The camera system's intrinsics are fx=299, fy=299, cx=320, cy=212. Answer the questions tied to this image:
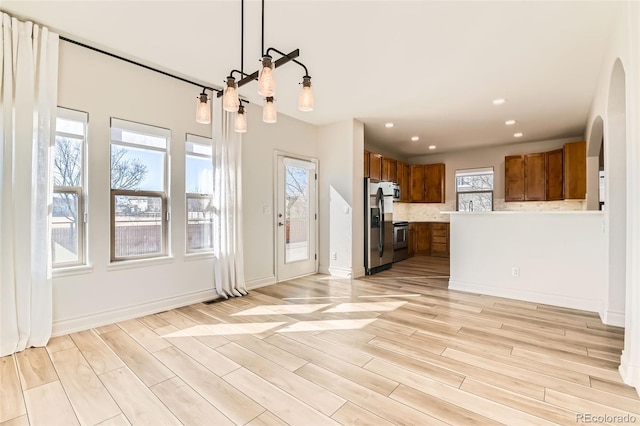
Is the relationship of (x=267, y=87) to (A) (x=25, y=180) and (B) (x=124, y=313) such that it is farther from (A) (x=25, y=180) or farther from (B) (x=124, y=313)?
(B) (x=124, y=313)

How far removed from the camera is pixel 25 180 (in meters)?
2.46

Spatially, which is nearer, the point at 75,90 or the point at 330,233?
the point at 75,90

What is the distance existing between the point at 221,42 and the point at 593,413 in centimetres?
380

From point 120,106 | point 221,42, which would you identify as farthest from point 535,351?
point 120,106

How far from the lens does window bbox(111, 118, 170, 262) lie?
311 cm

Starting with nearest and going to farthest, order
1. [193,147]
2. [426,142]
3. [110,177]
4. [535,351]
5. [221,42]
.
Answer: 1. [535,351]
2. [221,42]
3. [110,177]
4. [193,147]
5. [426,142]

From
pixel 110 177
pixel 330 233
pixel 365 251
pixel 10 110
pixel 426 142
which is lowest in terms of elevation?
pixel 365 251

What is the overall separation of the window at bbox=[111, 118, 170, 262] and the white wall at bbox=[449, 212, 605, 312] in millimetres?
3966

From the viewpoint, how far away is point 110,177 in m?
3.04

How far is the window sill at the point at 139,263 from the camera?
3.04 meters

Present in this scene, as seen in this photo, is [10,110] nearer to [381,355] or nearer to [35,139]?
[35,139]

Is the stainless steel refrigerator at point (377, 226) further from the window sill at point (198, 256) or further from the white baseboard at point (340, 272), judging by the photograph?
the window sill at point (198, 256)

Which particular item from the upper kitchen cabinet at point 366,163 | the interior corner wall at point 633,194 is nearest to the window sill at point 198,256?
the upper kitchen cabinet at point 366,163

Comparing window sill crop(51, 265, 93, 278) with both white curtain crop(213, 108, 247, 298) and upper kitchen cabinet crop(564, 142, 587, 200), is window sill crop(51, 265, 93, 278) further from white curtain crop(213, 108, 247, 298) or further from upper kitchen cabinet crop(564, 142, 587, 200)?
upper kitchen cabinet crop(564, 142, 587, 200)
